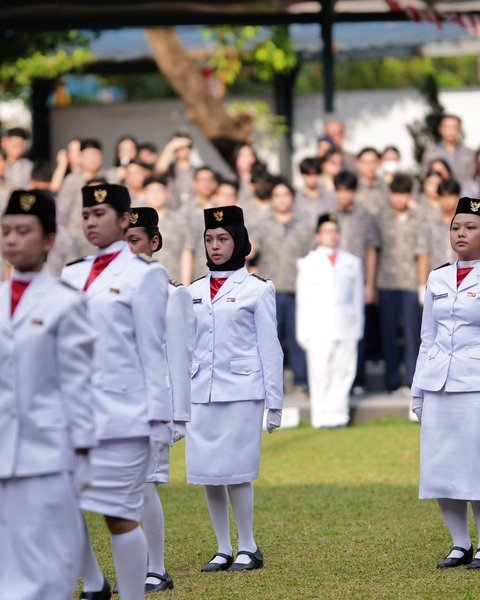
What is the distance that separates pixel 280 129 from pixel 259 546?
12227 millimetres

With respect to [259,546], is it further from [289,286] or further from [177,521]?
[289,286]

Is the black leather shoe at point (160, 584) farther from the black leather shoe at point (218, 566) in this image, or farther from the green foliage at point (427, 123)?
the green foliage at point (427, 123)

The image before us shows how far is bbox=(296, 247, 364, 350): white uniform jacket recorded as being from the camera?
14.9 metres

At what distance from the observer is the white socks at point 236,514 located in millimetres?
8930

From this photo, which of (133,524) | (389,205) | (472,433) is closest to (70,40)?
(389,205)

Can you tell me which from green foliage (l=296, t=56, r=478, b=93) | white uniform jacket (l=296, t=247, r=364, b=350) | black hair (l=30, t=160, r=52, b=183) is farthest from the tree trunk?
green foliage (l=296, t=56, r=478, b=93)

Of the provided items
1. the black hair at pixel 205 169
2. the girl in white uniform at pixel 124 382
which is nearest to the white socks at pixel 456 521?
the girl in white uniform at pixel 124 382

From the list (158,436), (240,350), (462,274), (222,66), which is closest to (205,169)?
(240,350)

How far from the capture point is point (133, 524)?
7.01m

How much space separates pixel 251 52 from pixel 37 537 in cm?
1729

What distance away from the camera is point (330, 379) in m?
14.8

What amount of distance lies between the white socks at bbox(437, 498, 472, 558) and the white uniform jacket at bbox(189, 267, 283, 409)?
113cm

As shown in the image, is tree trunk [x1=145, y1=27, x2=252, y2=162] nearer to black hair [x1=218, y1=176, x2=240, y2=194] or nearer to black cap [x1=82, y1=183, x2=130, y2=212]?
black hair [x1=218, y1=176, x2=240, y2=194]

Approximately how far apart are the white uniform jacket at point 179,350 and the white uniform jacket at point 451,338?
155cm
